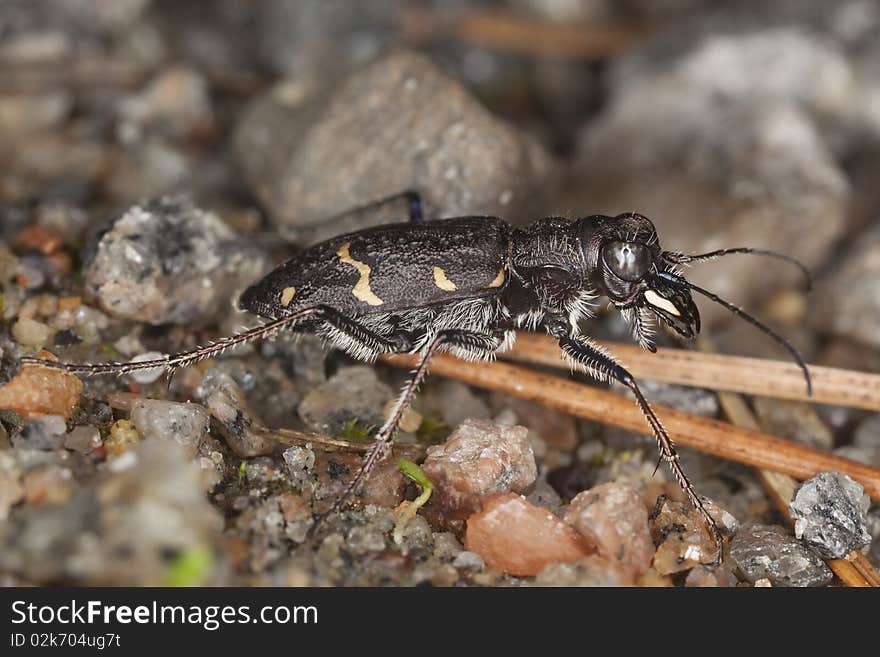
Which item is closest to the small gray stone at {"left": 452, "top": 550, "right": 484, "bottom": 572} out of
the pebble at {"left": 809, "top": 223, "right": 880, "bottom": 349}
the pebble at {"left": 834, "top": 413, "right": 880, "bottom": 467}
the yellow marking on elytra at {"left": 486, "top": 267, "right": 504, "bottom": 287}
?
the yellow marking on elytra at {"left": 486, "top": 267, "right": 504, "bottom": 287}

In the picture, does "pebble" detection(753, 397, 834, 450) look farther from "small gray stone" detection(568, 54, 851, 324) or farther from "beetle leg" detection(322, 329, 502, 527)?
"beetle leg" detection(322, 329, 502, 527)

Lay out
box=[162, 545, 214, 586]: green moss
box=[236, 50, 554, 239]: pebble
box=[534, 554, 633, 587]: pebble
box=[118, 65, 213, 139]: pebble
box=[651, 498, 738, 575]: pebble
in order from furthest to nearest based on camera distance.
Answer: box=[118, 65, 213, 139]: pebble
box=[236, 50, 554, 239]: pebble
box=[651, 498, 738, 575]: pebble
box=[534, 554, 633, 587]: pebble
box=[162, 545, 214, 586]: green moss

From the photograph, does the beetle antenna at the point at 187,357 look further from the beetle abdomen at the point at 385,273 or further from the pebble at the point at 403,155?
the pebble at the point at 403,155

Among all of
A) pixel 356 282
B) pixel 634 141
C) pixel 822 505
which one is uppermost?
pixel 634 141

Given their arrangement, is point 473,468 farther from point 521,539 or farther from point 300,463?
point 300,463

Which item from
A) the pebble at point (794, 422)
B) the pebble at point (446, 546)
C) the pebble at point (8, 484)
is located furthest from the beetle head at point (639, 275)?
the pebble at point (8, 484)

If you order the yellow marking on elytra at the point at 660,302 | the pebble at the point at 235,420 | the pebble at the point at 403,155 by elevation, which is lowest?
the pebble at the point at 235,420
